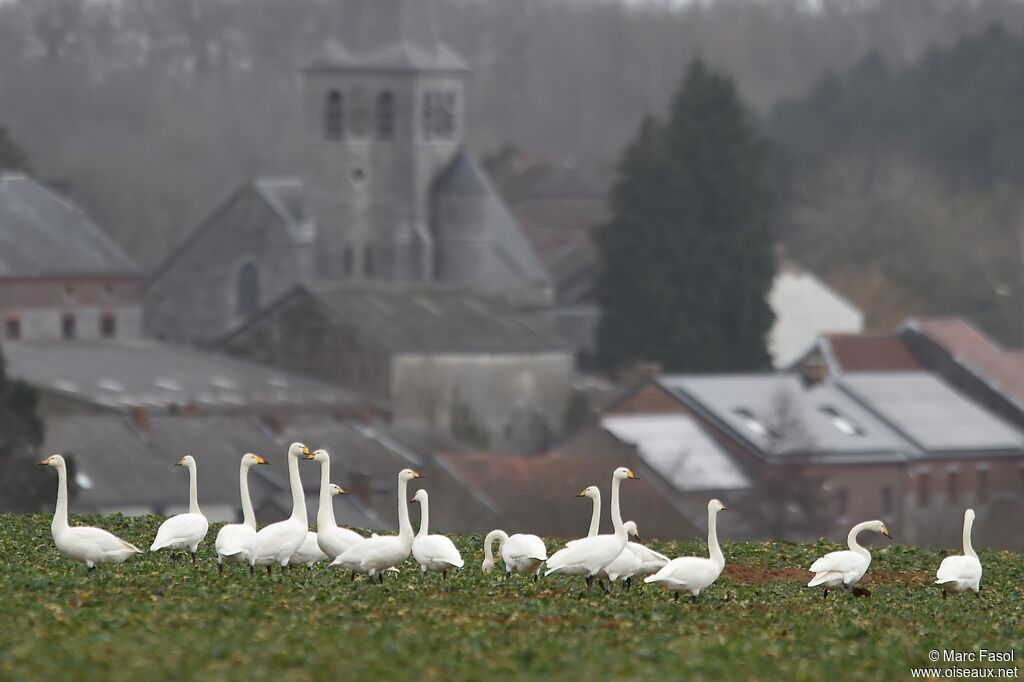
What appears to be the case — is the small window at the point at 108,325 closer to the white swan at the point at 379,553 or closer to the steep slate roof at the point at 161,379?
the steep slate roof at the point at 161,379

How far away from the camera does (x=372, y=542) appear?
2372 cm

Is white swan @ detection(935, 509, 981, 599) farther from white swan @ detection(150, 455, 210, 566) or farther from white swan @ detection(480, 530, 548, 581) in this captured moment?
white swan @ detection(150, 455, 210, 566)

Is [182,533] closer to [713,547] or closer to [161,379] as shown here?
[713,547]

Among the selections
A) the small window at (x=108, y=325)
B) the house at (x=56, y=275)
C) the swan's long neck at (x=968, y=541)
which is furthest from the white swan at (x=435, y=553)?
the small window at (x=108, y=325)

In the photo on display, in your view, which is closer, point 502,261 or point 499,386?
point 499,386

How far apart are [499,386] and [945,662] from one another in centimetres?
7947

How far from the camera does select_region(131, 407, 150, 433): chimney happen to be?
77875 mm

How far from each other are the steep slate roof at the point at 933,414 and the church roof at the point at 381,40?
88.6 ft

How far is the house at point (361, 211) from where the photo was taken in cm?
11231

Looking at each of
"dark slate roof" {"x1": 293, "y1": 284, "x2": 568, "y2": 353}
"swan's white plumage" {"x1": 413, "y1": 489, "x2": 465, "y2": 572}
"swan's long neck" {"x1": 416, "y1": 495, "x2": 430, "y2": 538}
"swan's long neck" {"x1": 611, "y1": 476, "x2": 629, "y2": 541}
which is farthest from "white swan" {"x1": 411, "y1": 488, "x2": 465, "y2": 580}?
"dark slate roof" {"x1": 293, "y1": 284, "x2": 568, "y2": 353}

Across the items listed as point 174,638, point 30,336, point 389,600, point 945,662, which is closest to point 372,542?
point 389,600

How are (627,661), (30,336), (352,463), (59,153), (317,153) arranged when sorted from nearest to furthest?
(627,661)
(352,463)
(30,336)
(317,153)
(59,153)

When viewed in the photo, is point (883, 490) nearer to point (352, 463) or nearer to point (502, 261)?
point (352, 463)

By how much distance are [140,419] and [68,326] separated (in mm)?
31188
